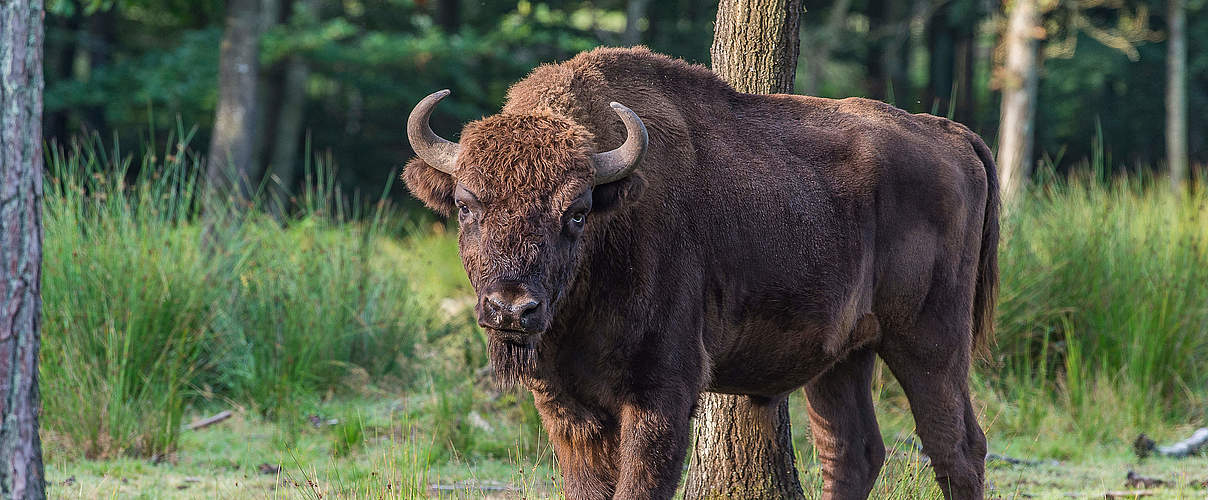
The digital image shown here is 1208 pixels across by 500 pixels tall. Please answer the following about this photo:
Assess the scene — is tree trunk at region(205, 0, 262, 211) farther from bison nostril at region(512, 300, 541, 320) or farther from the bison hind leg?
bison nostril at region(512, 300, 541, 320)

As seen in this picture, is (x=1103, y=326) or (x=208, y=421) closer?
(x=208, y=421)

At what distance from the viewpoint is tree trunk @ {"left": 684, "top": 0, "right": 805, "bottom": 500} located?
5793mm

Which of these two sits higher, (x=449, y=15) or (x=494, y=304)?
(x=494, y=304)

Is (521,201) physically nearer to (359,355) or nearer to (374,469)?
(374,469)

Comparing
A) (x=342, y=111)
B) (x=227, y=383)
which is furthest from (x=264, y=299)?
(x=342, y=111)

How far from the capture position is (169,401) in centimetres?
705

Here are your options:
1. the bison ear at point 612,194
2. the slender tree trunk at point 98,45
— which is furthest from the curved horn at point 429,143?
the slender tree trunk at point 98,45

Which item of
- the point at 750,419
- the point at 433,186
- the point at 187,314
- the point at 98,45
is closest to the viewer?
the point at 433,186

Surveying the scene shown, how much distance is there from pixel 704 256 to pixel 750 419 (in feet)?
4.85

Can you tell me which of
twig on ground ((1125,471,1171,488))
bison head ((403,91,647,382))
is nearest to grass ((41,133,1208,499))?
twig on ground ((1125,471,1171,488))

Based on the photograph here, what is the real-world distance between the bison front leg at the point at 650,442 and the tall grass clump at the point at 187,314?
3725 mm

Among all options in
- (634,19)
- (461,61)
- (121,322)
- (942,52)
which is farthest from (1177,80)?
(121,322)

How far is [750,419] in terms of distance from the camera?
19.0 ft

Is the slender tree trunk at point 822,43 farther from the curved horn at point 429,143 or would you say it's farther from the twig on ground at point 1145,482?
the curved horn at point 429,143
